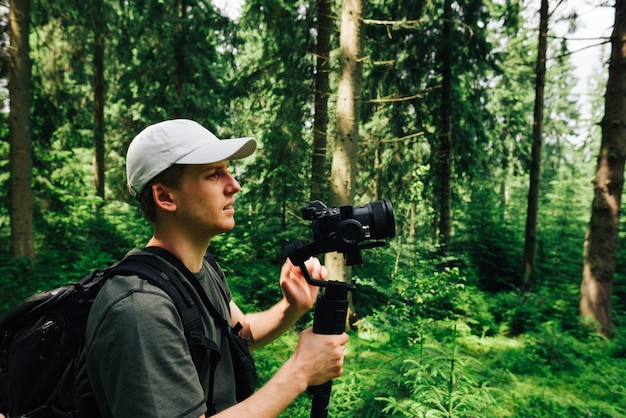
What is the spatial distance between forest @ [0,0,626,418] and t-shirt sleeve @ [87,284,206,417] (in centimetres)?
183

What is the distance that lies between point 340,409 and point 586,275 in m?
5.55

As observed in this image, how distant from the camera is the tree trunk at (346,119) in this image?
586 cm

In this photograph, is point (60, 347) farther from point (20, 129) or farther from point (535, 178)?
point (535, 178)

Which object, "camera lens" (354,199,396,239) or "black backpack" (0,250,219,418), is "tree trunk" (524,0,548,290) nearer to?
"camera lens" (354,199,396,239)

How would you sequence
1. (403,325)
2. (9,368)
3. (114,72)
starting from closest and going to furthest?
(9,368) < (403,325) < (114,72)

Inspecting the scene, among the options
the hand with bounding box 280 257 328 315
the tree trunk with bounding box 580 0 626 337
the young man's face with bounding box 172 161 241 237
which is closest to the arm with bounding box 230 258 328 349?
the hand with bounding box 280 257 328 315

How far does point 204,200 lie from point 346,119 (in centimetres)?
466

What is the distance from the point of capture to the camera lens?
174 centimetres

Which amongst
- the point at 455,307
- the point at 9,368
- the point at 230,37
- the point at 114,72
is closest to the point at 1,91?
the point at 230,37

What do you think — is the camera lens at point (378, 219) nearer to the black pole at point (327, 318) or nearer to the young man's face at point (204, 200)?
the black pole at point (327, 318)

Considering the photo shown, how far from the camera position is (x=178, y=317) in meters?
1.32

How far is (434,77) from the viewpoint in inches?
442

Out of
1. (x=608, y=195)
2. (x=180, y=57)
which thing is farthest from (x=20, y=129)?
(x=608, y=195)

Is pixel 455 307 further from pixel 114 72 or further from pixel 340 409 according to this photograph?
pixel 114 72
